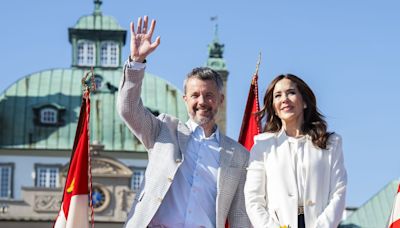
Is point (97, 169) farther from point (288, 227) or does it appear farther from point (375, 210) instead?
point (288, 227)

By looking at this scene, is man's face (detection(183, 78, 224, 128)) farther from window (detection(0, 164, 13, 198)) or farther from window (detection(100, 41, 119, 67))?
window (detection(100, 41, 119, 67))

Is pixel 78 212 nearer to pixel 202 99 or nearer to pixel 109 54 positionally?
pixel 202 99

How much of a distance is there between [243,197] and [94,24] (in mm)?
63678

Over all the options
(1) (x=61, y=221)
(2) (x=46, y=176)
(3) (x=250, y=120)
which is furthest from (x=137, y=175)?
(3) (x=250, y=120)

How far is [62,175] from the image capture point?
212ft

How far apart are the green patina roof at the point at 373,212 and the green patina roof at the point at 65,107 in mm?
9587

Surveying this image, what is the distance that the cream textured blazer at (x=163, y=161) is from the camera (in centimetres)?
1003

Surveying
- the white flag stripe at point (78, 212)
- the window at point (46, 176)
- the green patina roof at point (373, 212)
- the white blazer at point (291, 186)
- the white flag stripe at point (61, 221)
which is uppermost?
the white blazer at point (291, 186)

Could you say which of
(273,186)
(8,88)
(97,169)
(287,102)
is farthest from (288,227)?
(8,88)

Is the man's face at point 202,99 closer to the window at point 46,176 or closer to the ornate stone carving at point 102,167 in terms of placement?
the ornate stone carving at point 102,167

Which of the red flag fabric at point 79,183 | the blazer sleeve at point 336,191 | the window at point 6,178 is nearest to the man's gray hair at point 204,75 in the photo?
the blazer sleeve at point 336,191

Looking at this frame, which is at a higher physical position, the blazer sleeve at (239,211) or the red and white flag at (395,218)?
the blazer sleeve at (239,211)

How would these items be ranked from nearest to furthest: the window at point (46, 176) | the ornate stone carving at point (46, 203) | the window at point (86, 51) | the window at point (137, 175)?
1. the ornate stone carving at point (46, 203)
2. the window at point (46, 176)
3. the window at point (137, 175)
4. the window at point (86, 51)

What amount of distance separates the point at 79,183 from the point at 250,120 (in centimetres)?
184
